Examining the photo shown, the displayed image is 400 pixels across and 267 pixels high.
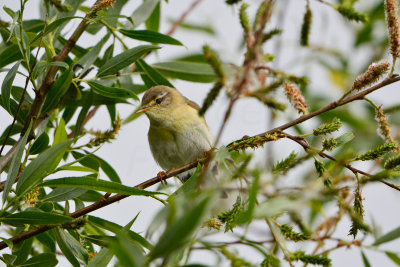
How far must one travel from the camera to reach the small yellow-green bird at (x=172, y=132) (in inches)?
151

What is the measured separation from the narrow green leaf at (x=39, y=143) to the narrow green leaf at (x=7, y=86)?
17 cm

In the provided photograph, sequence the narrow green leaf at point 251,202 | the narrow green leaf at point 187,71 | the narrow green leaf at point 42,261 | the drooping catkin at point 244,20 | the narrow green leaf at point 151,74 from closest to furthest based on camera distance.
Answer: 1. the narrow green leaf at point 251,202
2. the drooping catkin at point 244,20
3. the narrow green leaf at point 42,261
4. the narrow green leaf at point 151,74
5. the narrow green leaf at point 187,71

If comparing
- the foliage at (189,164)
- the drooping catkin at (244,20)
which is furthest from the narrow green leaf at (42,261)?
the drooping catkin at (244,20)

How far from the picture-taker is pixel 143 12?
8.82 ft

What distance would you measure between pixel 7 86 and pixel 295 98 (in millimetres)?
1094

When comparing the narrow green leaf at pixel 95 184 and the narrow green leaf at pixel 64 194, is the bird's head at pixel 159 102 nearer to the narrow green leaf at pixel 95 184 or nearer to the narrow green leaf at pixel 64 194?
the narrow green leaf at pixel 64 194

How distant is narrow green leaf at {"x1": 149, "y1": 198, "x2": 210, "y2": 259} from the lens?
39.9 inches

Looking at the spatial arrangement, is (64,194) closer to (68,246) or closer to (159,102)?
(68,246)

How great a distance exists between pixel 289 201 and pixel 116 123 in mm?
1043

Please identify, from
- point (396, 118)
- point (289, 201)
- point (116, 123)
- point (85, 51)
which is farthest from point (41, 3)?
point (396, 118)

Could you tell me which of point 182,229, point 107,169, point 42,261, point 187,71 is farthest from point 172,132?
point 182,229

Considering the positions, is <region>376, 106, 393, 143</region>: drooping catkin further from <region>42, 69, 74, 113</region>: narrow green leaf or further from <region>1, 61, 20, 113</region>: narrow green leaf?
<region>1, 61, 20, 113</region>: narrow green leaf

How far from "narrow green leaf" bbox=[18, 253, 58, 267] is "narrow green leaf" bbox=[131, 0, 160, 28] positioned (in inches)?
48.6

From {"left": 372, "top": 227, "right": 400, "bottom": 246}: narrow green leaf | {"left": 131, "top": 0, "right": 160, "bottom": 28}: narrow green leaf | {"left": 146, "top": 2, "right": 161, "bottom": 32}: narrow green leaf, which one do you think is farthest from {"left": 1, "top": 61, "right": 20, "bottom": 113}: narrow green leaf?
{"left": 372, "top": 227, "right": 400, "bottom": 246}: narrow green leaf
